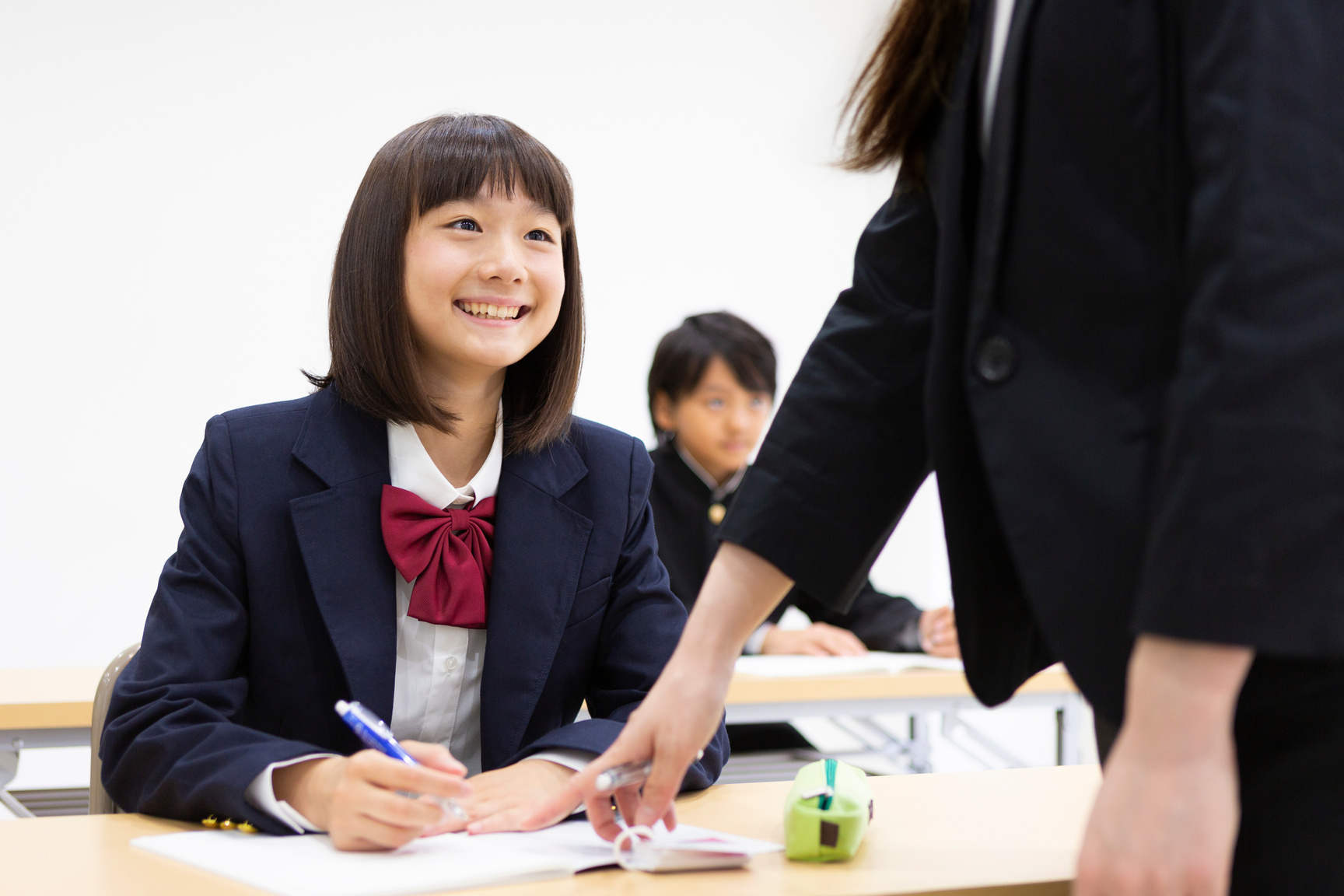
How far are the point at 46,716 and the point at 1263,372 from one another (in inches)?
74.1

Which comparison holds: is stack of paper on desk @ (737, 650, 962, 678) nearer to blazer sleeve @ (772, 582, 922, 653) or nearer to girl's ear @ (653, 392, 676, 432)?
blazer sleeve @ (772, 582, 922, 653)

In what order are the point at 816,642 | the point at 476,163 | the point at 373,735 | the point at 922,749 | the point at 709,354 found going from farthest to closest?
1. the point at 709,354
2. the point at 922,749
3. the point at 816,642
4. the point at 476,163
5. the point at 373,735

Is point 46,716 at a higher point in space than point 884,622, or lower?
higher

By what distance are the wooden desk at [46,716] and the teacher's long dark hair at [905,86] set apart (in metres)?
1.50

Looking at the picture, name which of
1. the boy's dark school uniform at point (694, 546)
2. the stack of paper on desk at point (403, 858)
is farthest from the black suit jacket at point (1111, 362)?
the boy's dark school uniform at point (694, 546)

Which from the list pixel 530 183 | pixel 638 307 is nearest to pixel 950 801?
pixel 530 183

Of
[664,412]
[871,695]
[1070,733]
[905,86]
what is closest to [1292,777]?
[905,86]

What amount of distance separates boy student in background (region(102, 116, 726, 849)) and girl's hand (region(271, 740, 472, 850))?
0.43 feet

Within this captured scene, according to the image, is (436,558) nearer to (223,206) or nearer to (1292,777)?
(1292,777)

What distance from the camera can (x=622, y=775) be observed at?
0.84 metres

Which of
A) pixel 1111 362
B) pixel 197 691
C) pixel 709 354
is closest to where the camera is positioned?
pixel 1111 362

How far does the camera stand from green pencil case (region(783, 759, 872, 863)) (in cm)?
85

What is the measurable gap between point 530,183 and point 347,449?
0.37 meters

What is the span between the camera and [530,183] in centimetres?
134
